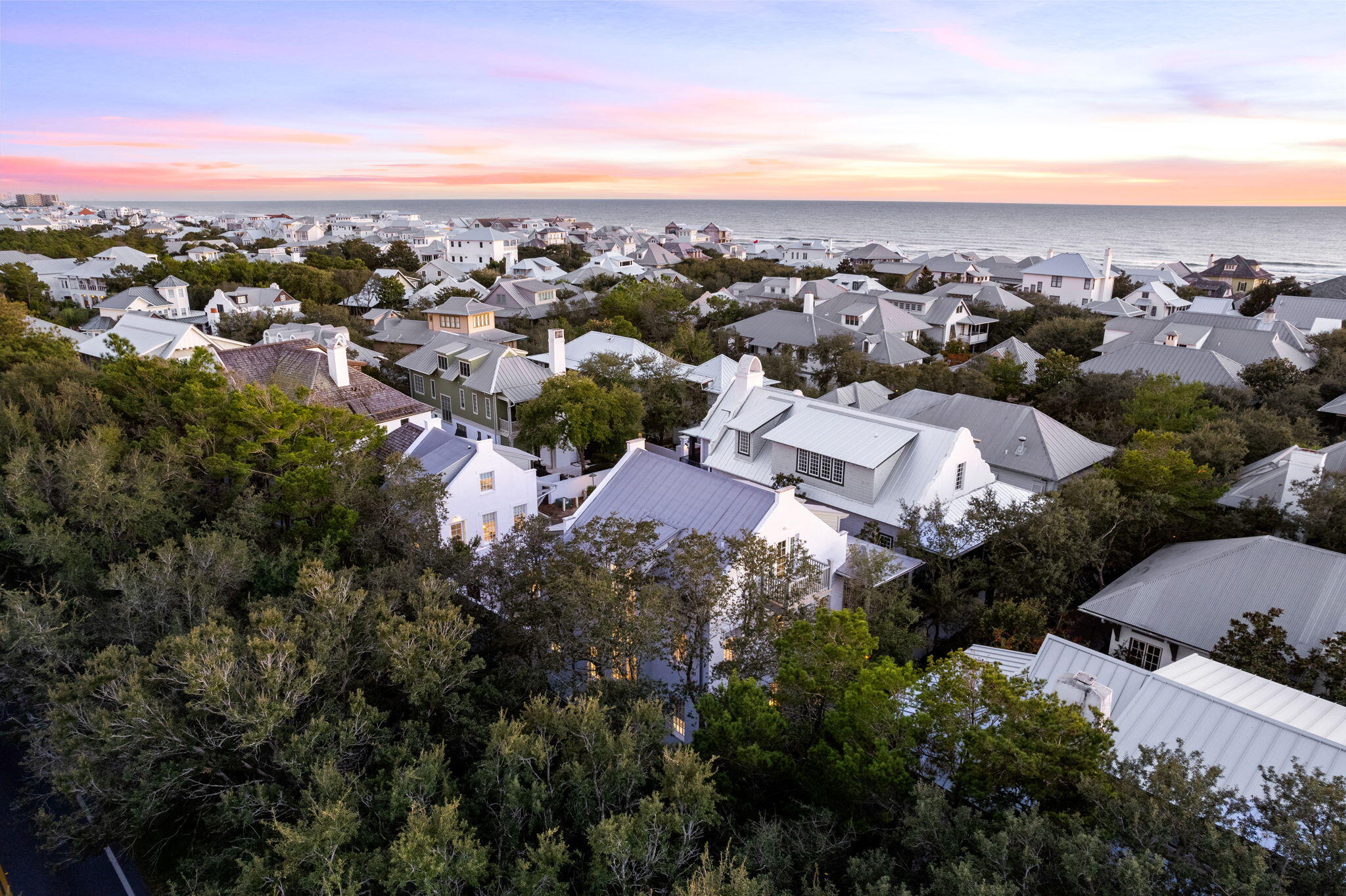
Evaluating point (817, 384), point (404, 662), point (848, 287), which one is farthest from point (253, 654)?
point (848, 287)

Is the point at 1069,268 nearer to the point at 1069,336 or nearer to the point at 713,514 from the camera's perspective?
the point at 1069,336

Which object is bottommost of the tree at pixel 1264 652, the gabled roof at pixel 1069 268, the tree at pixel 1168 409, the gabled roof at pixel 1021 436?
the tree at pixel 1264 652

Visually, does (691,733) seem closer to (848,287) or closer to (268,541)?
(268,541)

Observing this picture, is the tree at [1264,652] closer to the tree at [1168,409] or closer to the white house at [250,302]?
the tree at [1168,409]

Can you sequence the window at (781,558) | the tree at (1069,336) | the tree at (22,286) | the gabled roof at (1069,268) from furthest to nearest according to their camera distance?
the gabled roof at (1069,268) < the tree at (22,286) < the tree at (1069,336) < the window at (781,558)

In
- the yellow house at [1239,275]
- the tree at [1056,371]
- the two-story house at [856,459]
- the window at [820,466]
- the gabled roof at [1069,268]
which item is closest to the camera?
the two-story house at [856,459]

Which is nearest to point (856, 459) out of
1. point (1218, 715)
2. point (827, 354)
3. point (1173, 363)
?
point (1218, 715)

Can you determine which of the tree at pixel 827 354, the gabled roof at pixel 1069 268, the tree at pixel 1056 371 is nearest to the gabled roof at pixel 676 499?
the tree at pixel 1056 371

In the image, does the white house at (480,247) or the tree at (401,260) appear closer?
the tree at (401,260)

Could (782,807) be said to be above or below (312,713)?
below
